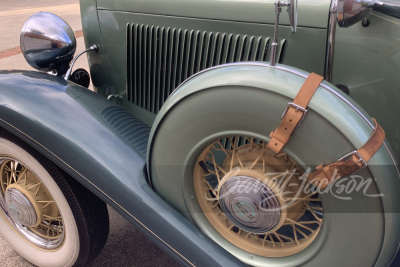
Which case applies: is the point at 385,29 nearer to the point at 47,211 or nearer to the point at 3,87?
the point at 3,87

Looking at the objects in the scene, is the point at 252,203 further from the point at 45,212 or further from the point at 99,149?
the point at 45,212

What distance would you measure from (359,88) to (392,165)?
404mm

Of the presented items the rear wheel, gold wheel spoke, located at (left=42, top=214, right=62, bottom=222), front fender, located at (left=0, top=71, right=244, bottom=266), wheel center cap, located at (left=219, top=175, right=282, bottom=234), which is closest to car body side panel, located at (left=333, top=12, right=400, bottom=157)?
wheel center cap, located at (left=219, top=175, right=282, bottom=234)

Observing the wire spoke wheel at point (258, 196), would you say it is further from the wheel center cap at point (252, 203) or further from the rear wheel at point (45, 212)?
the rear wheel at point (45, 212)

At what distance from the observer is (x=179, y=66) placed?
173cm

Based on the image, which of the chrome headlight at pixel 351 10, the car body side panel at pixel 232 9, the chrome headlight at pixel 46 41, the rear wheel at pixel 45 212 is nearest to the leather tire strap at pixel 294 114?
the chrome headlight at pixel 351 10

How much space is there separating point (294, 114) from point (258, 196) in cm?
29

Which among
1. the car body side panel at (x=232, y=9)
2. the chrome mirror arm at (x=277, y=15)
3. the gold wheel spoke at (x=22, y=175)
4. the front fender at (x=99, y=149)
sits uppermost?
the chrome mirror arm at (x=277, y=15)

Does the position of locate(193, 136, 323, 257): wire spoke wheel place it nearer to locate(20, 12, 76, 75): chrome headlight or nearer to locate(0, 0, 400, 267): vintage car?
locate(0, 0, 400, 267): vintage car

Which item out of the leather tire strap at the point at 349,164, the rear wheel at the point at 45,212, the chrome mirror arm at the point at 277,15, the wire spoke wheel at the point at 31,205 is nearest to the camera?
the leather tire strap at the point at 349,164

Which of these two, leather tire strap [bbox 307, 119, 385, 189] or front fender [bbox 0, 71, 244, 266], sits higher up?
leather tire strap [bbox 307, 119, 385, 189]

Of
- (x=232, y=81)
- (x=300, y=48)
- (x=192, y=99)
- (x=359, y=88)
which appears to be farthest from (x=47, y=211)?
(x=359, y=88)

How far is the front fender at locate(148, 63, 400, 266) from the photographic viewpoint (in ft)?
3.15

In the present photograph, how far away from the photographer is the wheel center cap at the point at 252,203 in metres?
1.13
